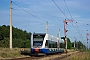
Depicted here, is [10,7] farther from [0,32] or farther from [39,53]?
[0,32]

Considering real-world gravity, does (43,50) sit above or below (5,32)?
below

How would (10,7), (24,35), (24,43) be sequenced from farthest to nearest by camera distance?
(24,35), (24,43), (10,7)

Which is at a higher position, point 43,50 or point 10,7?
point 10,7

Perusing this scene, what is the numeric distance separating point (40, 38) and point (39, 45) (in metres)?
1.08

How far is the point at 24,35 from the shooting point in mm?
122312

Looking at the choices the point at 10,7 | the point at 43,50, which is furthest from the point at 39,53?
the point at 10,7

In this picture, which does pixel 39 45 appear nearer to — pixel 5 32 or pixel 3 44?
pixel 3 44

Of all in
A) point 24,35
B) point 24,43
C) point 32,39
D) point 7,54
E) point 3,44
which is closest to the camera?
point 7,54

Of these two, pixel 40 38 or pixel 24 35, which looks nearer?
pixel 40 38

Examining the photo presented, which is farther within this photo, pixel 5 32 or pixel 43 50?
pixel 5 32

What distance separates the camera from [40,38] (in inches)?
1341

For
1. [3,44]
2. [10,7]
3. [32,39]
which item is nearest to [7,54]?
[32,39]

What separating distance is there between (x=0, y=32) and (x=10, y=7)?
212 feet

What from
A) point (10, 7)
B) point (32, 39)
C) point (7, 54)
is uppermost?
point (10, 7)
